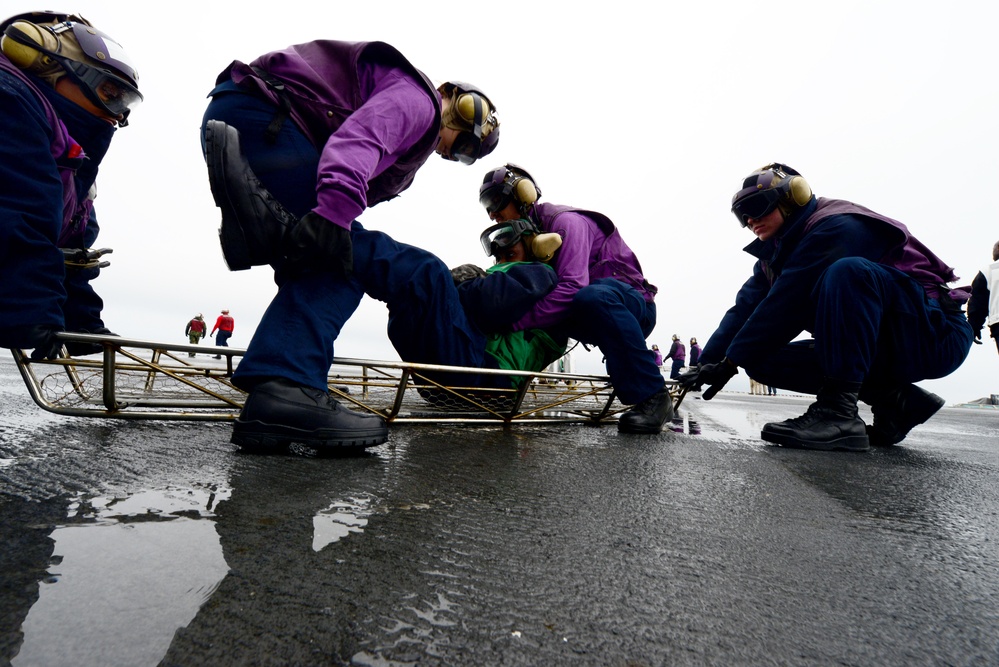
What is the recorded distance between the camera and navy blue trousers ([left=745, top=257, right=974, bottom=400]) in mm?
2350

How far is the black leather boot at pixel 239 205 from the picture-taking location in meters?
1.47

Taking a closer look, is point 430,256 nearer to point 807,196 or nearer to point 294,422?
point 294,422

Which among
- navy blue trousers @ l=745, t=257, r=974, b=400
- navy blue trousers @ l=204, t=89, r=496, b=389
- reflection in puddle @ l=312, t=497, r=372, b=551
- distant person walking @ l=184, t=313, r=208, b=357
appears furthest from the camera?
distant person walking @ l=184, t=313, r=208, b=357

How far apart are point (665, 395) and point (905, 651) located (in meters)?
2.19

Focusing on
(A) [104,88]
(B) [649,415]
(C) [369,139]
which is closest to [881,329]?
(B) [649,415]

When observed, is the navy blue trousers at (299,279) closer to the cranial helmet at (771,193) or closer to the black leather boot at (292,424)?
the black leather boot at (292,424)

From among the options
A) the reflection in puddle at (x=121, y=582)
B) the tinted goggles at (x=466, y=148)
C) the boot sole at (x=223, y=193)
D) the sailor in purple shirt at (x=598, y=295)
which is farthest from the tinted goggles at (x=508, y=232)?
the reflection in puddle at (x=121, y=582)

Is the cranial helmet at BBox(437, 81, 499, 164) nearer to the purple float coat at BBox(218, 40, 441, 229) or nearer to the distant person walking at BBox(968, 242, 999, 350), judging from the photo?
the purple float coat at BBox(218, 40, 441, 229)

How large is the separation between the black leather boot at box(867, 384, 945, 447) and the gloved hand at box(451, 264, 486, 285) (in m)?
2.26

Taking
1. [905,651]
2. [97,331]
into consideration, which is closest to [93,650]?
[905,651]

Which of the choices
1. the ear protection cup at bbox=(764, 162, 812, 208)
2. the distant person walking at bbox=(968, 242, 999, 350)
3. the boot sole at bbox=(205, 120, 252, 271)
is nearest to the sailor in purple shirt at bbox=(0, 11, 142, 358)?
the boot sole at bbox=(205, 120, 252, 271)

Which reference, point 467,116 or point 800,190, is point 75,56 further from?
point 800,190

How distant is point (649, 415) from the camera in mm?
2553

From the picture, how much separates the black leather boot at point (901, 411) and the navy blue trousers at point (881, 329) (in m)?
0.09
